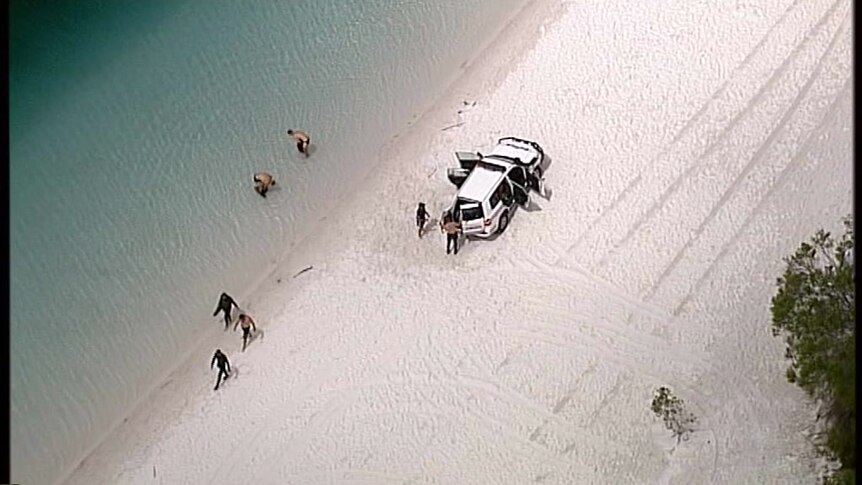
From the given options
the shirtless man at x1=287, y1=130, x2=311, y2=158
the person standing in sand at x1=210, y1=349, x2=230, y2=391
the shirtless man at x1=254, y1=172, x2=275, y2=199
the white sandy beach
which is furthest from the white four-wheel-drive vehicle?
the person standing in sand at x1=210, y1=349, x2=230, y2=391

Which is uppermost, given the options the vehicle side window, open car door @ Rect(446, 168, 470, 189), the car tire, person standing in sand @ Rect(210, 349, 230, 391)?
the vehicle side window

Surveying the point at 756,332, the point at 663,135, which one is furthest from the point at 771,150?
the point at 756,332

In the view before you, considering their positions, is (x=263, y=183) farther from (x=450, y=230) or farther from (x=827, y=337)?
(x=827, y=337)

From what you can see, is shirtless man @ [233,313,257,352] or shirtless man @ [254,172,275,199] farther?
shirtless man @ [254,172,275,199]

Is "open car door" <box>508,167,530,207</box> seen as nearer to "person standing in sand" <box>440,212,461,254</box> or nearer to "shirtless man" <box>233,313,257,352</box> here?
"person standing in sand" <box>440,212,461,254</box>

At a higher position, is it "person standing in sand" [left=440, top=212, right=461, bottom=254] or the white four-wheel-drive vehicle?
the white four-wheel-drive vehicle

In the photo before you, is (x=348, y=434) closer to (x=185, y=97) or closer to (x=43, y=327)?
(x=43, y=327)

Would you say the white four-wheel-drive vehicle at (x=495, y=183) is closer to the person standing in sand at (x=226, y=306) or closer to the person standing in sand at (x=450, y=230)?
the person standing in sand at (x=450, y=230)
